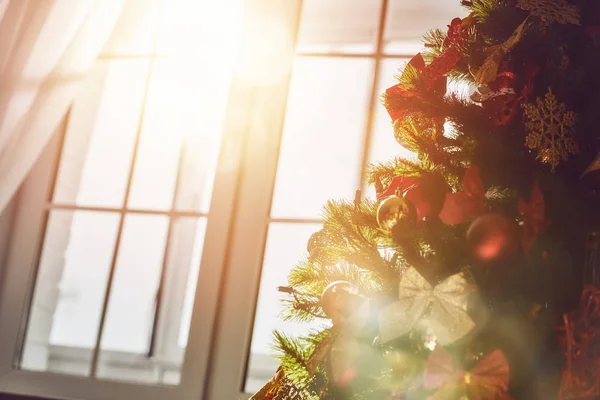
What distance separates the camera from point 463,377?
706 mm

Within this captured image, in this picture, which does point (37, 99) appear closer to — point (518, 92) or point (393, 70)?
point (393, 70)

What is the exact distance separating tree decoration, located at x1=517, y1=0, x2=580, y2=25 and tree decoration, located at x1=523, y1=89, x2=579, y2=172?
0.12 m

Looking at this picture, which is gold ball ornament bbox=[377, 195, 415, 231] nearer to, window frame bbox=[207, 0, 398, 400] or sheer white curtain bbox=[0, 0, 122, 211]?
window frame bbox=[207, 0, 398, 400]

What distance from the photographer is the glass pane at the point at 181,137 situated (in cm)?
170

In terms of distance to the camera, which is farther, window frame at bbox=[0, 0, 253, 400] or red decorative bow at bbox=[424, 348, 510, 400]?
window frame at bbox=[0, 0, 253, 400]

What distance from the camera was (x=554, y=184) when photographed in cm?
81

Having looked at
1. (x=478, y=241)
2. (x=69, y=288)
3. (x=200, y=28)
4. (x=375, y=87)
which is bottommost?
(x=69, y=288)

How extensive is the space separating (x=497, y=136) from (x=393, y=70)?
814mm

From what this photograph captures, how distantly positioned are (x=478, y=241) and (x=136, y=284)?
3.81 feet

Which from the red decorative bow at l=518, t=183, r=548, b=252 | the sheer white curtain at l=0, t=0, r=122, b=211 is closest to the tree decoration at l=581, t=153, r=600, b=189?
the red decorative bow at l=518, t=183, r=548, b=252

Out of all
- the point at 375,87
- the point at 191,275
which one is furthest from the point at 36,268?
the point at 375,87

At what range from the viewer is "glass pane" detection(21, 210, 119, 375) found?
167 cm

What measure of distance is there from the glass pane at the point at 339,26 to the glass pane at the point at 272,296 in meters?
0.52

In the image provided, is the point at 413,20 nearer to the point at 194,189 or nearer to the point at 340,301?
the point at 194,189
